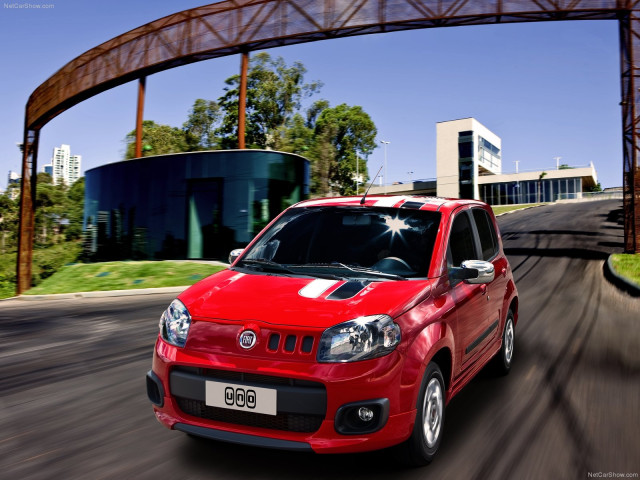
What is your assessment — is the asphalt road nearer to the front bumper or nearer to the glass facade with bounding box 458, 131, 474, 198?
the front bumper

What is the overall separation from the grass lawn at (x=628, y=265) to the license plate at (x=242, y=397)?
1131 cm

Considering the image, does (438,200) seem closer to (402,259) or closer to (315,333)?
(402,259)

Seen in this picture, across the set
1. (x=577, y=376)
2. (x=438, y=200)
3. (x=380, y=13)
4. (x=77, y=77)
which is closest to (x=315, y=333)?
(x=438, y=200)

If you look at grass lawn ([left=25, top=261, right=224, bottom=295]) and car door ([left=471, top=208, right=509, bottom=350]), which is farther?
grass lawn ([left=25, top=261, right=224, bottom=295])

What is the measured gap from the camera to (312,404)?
285cm

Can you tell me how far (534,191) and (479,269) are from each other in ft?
276

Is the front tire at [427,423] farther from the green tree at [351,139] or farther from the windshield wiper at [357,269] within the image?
the green tree at [351,139]

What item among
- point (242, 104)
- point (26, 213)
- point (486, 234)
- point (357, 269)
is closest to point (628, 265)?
point (486, 234)

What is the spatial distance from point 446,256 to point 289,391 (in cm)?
164

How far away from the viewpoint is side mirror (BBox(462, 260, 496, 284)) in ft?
12.7

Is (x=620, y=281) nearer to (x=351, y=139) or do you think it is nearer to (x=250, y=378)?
(x=250, y=378)

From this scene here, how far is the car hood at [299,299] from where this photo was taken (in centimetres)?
303

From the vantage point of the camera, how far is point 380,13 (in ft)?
58.9

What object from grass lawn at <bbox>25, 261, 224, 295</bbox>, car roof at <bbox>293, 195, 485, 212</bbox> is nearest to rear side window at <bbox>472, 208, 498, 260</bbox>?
Answer: car roof at <bbox>293, 195, 485, 212</bbox>
